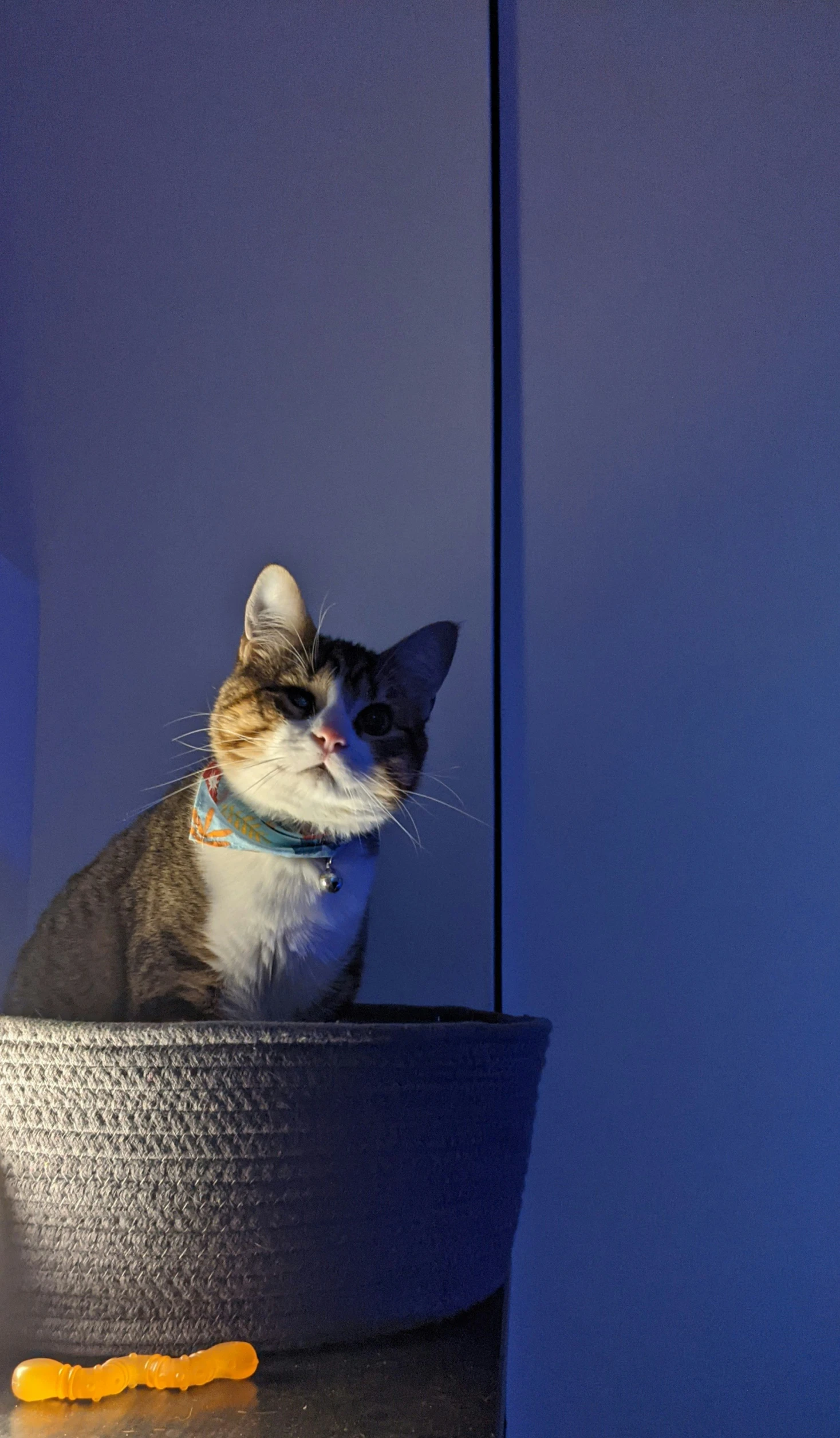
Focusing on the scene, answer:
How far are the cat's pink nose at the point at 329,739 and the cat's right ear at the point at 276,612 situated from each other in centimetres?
13

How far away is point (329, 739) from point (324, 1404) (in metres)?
0.47

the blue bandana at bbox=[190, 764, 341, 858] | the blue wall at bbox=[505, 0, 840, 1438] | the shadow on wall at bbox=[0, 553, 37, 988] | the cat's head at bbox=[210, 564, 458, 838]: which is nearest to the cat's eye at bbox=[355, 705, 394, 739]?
the cat's head at bbox=[210, 564, 458, 838]

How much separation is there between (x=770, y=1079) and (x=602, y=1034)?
0.21 meters

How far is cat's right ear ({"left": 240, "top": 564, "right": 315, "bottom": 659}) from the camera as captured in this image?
3.13ft

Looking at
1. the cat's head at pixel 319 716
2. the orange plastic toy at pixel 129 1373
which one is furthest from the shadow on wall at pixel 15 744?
the orange plastic toy at pixel 129 1373

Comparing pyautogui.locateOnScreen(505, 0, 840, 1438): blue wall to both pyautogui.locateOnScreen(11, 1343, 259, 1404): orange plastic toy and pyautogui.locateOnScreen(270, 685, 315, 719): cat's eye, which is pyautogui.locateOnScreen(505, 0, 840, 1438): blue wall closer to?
pyautogui.locateOnScreen(270, 685, 315, 719): cat's eye

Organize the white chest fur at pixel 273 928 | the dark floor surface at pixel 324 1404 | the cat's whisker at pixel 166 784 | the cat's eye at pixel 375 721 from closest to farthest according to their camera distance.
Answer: the dark floor surface at pixel 324 1404
the white chest fur at pixel 273 928
the cat's eye at pixel 375 721
the cat's whisker at pixel 166 784

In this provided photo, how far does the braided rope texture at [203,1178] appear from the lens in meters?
0.65

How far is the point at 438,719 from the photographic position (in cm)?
127

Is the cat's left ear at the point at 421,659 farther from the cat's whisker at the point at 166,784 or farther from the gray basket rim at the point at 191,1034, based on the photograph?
the gray basket rim at the point at 191,1034

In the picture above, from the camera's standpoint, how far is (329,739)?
873 millimetres

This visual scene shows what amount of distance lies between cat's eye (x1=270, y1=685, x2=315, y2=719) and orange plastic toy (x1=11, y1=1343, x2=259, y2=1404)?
0.49 meters

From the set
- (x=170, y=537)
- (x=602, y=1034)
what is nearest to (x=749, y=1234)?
(x=602, y=1034)

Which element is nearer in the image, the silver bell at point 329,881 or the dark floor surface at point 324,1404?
the dark floor surface at point 324,1404
